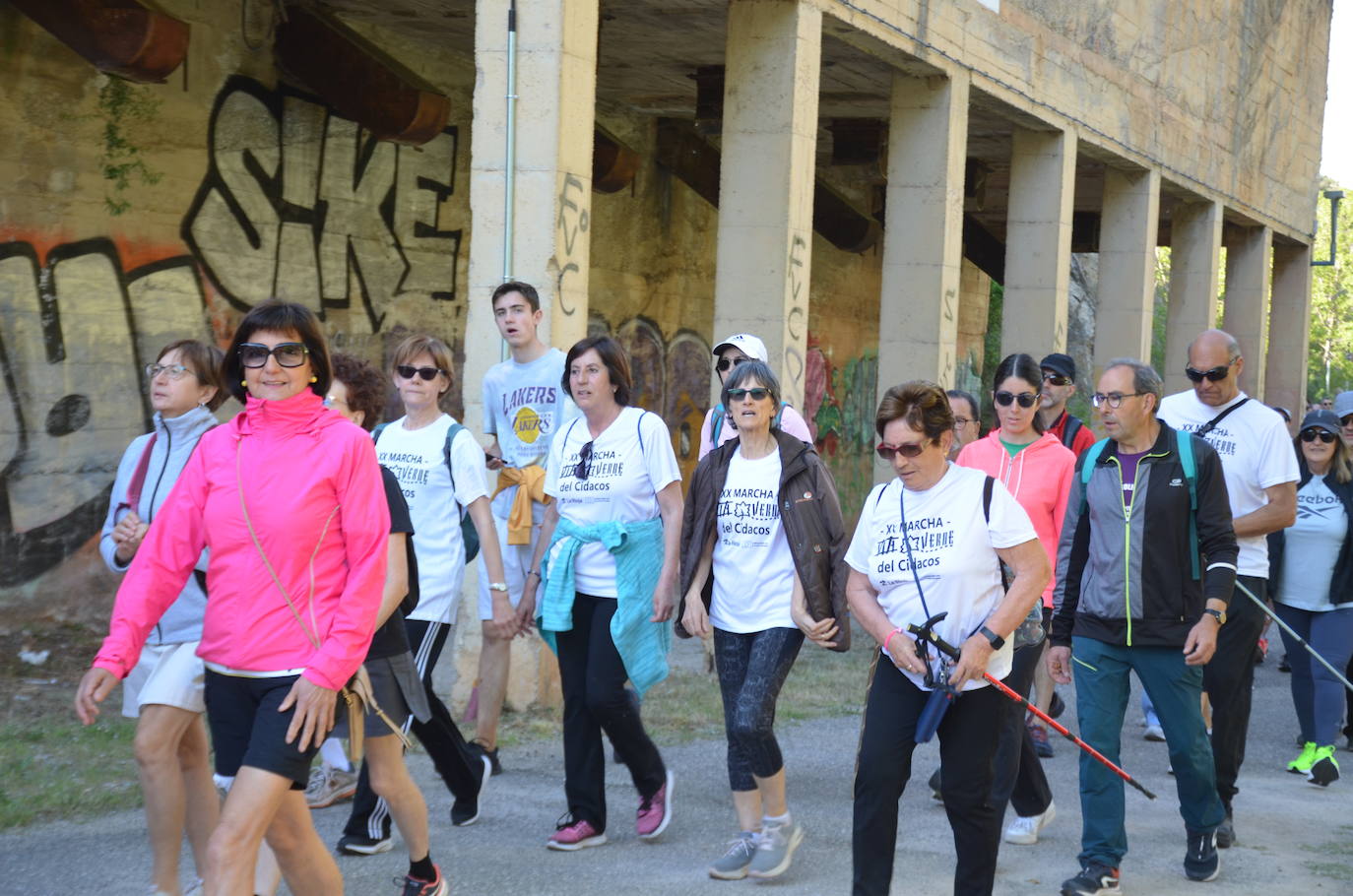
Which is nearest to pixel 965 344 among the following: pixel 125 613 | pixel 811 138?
pixel 811 138

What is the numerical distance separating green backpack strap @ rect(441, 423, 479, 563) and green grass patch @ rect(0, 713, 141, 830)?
70.2 inches

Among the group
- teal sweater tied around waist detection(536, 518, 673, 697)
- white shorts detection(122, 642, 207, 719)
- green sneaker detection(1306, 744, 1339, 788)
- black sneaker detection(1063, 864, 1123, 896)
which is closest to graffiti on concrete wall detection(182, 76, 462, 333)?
teal sweater tied around waist detection(536, 518, 673, 697)

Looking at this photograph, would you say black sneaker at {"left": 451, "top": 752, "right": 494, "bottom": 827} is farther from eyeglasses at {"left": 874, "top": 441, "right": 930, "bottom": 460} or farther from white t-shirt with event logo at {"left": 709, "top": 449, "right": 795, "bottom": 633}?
eyeglasses at {"left": 874, "top": 441, "right": 930, "bottom": 460}

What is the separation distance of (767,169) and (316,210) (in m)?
3.61

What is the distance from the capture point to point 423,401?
20.7 ft

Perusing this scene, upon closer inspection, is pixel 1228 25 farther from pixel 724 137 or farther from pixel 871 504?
pixel 871 504

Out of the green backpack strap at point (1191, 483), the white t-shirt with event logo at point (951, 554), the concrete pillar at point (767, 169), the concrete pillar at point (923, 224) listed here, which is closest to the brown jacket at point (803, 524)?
the white t-shirt with event logo at point (951, 554)

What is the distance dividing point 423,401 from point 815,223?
13.5 meters

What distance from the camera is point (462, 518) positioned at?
638cm

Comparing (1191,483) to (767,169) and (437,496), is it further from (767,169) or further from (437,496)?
(767,169)

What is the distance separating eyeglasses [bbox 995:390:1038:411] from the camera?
276 inches

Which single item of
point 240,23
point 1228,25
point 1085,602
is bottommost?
point 1085,602

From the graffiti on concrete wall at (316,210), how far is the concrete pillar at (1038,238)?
19.9 feet

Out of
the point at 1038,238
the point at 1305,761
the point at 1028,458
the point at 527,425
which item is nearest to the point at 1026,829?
the point at 1028,458
